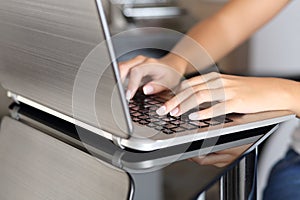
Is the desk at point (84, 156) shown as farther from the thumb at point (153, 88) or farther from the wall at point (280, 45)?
the wall at point (280, 45)


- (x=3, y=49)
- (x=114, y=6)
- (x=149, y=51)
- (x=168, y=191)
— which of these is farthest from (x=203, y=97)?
(x=114, y=6)

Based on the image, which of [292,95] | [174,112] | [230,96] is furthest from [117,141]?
[292,95]

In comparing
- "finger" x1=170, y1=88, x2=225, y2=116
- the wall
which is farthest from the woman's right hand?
the wall

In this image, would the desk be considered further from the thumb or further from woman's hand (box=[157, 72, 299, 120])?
the thumb

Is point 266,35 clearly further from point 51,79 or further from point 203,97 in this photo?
point 51,79

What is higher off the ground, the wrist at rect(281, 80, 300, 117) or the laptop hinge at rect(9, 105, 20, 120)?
the wrist at rect(281, 80, 300, 117)

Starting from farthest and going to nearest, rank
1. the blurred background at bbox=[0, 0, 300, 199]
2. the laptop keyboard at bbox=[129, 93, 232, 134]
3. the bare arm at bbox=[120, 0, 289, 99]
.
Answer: the blurred background at bbox=[0, 0, 300, 199], the bare arm at bbox=[120, 0, 289, 99], the laptop keyboard at bbox=[129, 93, 232, 134]

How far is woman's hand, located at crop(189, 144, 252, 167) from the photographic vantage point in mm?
610

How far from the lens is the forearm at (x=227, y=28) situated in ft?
3.68

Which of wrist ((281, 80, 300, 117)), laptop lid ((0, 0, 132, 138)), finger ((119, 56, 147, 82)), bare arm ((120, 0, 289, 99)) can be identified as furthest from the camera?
bare arm ((120, 0, 289, 99))

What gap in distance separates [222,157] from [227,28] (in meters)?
0.60

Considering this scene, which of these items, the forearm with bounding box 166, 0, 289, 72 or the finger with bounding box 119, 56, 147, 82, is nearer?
the finger with bounding box 119, 56, 147, 82

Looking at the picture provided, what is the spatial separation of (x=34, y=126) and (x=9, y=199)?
0.11m


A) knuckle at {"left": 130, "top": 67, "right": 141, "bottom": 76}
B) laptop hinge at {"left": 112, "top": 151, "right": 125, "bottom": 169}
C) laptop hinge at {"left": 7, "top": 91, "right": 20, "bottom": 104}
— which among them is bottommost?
laptop hinge at {"left": 7, "top": 91, "right": 20, "bottom": 104}
